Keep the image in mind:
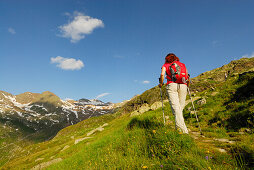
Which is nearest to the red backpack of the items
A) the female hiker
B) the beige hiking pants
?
the female hiker

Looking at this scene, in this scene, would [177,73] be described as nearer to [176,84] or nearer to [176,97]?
[176,84]

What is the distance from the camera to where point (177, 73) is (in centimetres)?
716

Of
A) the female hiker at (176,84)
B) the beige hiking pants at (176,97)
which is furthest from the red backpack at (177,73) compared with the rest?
the beige hiking pants at (176,97)

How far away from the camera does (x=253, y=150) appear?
13.6ft

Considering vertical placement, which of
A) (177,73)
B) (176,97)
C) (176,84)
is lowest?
(176,97)

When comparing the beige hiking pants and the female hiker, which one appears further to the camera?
the female hiker

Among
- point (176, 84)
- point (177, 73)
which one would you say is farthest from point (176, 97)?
point (177, 73)

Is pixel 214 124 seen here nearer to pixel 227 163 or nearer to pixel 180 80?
pixel 180 80

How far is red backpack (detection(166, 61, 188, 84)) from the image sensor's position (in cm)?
717

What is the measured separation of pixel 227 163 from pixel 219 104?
1077 centimetres

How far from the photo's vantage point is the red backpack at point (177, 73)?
23.5 feet

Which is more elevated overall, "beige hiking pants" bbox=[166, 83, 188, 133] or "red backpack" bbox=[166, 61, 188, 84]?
"red backpack" bbox=[166, 61, 188, 84]

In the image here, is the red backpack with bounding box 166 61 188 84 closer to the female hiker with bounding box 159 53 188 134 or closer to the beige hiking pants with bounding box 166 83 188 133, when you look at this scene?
the female hiker with bounding box 159 53 188 134

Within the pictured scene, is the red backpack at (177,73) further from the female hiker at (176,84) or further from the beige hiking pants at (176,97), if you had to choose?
the beige hiking pants at (176,97)
